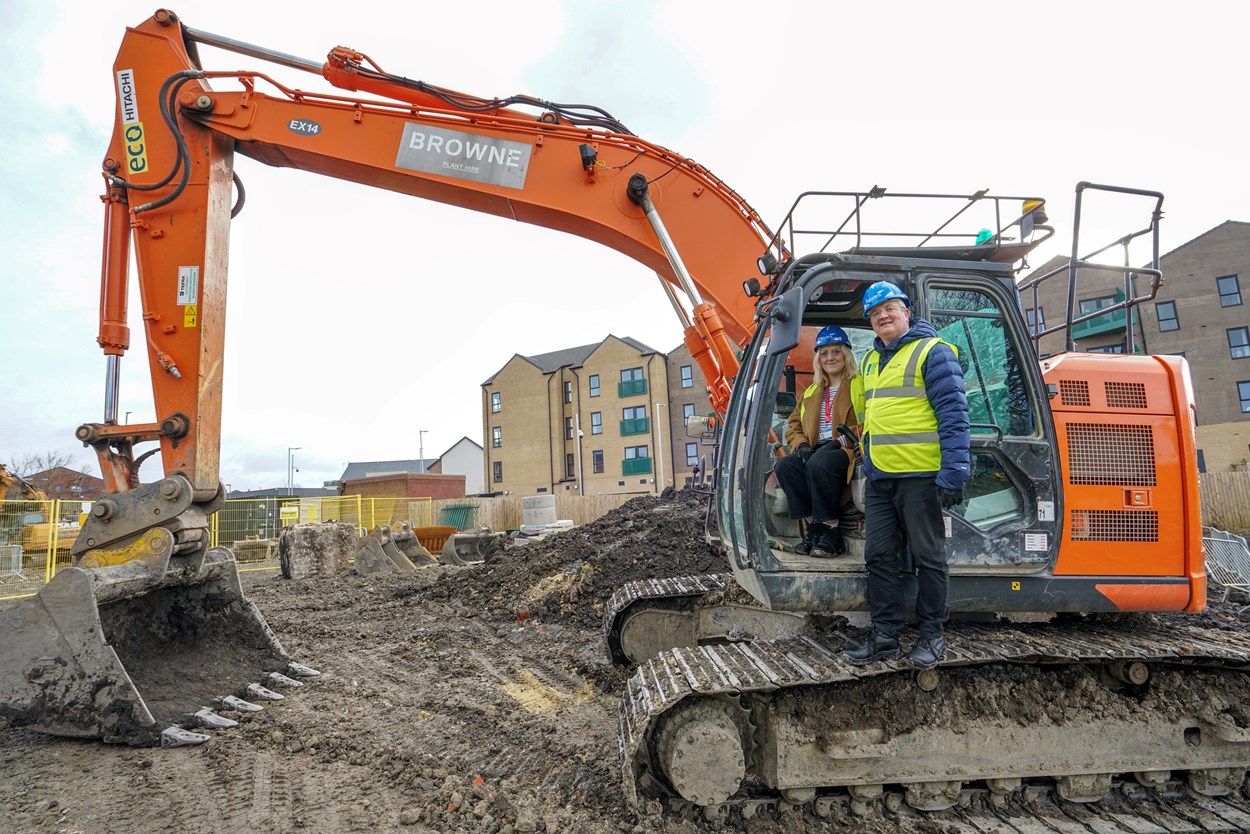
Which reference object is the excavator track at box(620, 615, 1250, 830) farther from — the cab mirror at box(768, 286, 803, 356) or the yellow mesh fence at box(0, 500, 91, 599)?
the yellow mesh fence at box(0, 500, 91, 599)

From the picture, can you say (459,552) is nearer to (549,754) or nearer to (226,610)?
(226,610)

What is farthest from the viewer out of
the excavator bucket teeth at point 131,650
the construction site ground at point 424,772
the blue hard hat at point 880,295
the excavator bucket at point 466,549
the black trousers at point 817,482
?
the excavator bucket at point 466,549

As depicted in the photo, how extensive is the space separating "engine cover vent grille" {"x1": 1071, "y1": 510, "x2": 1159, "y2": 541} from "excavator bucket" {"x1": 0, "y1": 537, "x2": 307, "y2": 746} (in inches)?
189

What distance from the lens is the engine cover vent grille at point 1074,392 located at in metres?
3.60

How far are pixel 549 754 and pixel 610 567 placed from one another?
4.55 m

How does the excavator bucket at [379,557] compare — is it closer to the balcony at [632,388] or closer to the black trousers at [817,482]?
the black trousers at [817,482]

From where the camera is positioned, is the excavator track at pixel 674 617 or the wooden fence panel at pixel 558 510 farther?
the wooden fence panel at pixel 558 510

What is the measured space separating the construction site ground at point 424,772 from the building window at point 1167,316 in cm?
3288

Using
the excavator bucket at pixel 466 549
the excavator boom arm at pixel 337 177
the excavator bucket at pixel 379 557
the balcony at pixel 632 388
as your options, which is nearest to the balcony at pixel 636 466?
the balcony at pixel 632 388

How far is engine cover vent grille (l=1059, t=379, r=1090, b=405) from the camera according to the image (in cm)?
360

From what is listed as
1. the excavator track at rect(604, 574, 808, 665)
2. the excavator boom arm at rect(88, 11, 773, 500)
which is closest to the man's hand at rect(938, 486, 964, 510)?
the excavator track at rect(604, 574, 808, 665)

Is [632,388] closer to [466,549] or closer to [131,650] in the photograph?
[466,549]

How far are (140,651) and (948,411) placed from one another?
16.3ft

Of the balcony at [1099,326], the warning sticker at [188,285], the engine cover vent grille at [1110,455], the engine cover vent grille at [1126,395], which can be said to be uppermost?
the balcony at [1099,326]
